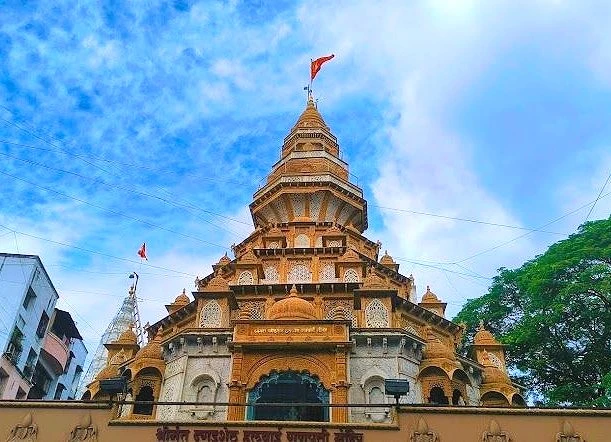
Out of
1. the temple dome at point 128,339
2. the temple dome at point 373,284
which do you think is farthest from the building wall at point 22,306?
the temple dome at point 373,284

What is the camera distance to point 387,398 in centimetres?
2092

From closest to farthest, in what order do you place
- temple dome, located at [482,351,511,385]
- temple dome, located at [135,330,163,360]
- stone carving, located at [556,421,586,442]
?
1. stone carving, located at [556,421,586,442]
2. temple dome, located at [135,330,163,360]
3. temple dome, located at [482,351,511,385]

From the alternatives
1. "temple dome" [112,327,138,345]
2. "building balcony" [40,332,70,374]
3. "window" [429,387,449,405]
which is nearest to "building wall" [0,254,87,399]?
"building balcony" [40,332,70,374]

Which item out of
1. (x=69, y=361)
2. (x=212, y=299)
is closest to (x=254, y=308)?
(x=212, y=299)

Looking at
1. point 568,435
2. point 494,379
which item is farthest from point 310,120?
point 568,435

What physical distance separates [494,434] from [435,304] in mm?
15071

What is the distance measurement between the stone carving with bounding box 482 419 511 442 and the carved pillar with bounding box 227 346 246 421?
818cm

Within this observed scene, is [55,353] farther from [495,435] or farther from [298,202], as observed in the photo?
[495,435]

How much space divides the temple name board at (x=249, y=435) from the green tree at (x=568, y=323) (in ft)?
56.3

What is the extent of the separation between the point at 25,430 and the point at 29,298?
23095 mm

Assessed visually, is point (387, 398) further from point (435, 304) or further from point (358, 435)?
point (435, 304)

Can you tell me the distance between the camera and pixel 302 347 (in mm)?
20547

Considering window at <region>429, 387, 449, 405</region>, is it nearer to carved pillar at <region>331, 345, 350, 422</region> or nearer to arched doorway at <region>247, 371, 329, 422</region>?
carved pillar at <region>331, 345, 350, 422</region>

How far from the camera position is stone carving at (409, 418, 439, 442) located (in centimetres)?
1482
